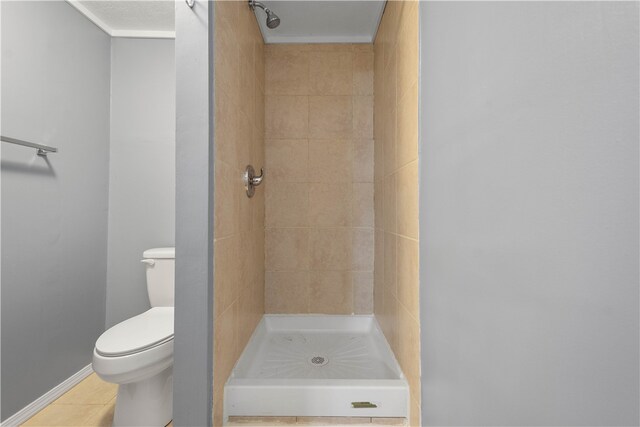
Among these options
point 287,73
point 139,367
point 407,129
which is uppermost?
point 287,73

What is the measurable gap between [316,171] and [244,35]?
882 millimetres

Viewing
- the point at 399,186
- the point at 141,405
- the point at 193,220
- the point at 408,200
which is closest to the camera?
the point at 193,220

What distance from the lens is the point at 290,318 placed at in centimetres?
208

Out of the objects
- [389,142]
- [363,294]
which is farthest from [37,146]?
[363,294]

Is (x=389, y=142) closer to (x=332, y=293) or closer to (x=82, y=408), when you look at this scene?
(x=332, y=293)

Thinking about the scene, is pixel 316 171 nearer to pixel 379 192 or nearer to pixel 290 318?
pixel 379 192

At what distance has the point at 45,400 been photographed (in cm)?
172

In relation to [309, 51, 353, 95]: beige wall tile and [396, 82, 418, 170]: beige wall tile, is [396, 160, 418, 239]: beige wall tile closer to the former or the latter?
[396, 82, 418, 170]: beige wall tile

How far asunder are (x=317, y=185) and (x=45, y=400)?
193 cm

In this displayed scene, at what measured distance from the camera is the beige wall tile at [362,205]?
211 cm

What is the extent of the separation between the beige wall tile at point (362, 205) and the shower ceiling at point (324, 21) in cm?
98

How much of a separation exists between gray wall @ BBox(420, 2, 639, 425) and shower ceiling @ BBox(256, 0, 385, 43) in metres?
1.21

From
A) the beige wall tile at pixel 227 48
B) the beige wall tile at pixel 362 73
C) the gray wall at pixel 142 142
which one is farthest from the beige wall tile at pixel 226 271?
the beige wall tile at pixel 362 73

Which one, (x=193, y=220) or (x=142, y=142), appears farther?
(x=142, y=142)
